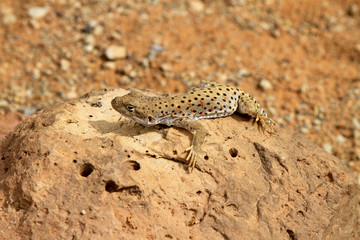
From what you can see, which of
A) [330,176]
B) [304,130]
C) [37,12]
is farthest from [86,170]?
[37,12]

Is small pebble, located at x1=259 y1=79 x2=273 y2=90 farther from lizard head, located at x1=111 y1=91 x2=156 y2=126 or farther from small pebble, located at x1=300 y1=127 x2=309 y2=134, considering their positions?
lizard head, located at x1=111 y1=91 x2=156 y2=126

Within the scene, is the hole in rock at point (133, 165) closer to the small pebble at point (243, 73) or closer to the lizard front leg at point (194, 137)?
the lizard front leg at point (194, 137)

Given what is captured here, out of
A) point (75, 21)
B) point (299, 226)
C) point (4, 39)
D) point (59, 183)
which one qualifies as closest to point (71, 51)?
point (75, 21)

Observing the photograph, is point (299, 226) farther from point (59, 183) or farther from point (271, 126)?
point (59, 183)

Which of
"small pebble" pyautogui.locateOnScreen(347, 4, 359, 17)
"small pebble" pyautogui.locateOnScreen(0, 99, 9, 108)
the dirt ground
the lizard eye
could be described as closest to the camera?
the lizard eye

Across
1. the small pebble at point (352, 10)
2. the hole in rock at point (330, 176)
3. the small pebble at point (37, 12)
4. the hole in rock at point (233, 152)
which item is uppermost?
the hole in rock at point (233, 152)

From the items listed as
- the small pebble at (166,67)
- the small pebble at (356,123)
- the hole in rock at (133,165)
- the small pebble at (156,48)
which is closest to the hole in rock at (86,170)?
the hole in rock at (133,165)

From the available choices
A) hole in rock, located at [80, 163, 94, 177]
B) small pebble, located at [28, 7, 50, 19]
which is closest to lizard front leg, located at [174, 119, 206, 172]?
hole in rock, located at [80, 163, 94, 177]

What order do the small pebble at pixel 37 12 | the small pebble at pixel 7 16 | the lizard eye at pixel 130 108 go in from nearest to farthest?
1. the lizard eye at pixel 130 108
2. the small pebble at pixel 7 16
3. the small pebble at pixel 37 12
